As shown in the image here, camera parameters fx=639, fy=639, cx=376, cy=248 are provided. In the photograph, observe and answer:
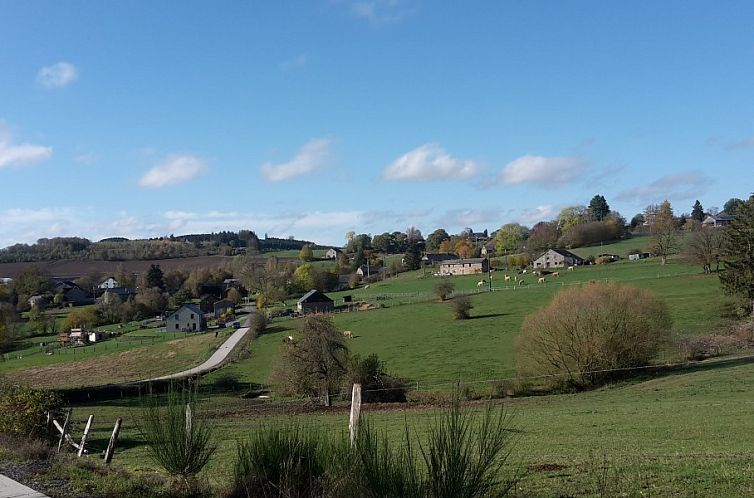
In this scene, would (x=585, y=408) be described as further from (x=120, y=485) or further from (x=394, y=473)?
(x=394, y=473)

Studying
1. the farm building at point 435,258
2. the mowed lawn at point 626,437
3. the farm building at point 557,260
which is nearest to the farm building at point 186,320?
the farm building at point 435,258

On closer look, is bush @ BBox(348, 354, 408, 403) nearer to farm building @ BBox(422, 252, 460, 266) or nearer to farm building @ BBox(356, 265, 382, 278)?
farm building @ BBox(356, 265, 382, 278)

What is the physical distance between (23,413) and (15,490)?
830 cm

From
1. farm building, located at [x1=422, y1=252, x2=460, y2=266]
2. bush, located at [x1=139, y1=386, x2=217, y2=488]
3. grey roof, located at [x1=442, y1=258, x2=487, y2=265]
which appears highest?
farm building, located at [x1=422, y1=252, x2=460, y2=266]

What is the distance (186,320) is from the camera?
110375 millimetres

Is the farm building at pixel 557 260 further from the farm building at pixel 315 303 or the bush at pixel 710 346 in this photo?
the bush at pixel 710 346

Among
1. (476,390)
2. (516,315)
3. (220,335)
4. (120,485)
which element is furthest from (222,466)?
(220,335)

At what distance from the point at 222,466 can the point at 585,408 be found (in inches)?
711

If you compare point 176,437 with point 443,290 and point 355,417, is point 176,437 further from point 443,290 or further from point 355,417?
point 443,290

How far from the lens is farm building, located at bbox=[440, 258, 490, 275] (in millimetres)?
143125

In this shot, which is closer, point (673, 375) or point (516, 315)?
point (673, 375)

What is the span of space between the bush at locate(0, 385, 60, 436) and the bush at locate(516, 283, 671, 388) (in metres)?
31.5

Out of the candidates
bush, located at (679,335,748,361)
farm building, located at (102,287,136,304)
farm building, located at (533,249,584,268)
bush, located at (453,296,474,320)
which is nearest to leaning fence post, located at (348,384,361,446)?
bush, located at (679,335,748,361)

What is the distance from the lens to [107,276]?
17600cm
